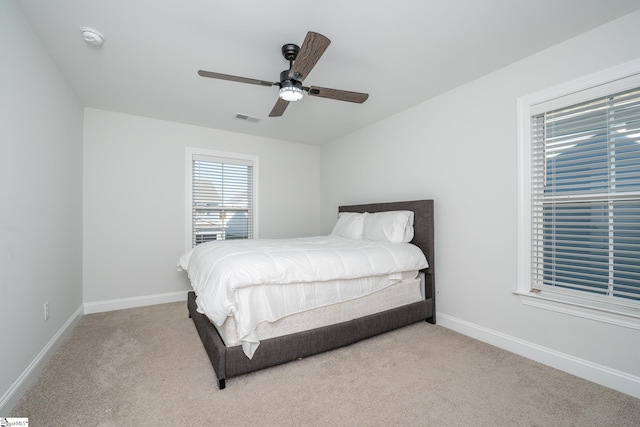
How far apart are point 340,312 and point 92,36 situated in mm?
2853

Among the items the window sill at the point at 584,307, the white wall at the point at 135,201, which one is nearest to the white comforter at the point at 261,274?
the window sill at the point at 584,307

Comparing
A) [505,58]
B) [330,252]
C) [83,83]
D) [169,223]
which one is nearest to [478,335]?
[330,252]

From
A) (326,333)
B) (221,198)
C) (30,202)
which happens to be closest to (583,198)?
(326,333)

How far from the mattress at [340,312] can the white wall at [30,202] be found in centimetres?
124

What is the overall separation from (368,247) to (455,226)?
955 mm

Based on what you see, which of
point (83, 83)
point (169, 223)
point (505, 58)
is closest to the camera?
point (505, 58)

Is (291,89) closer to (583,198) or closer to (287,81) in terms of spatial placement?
(287,81)

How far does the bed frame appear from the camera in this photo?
5.96 ft

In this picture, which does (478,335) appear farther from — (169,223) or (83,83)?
(83,83)

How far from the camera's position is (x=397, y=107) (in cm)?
332

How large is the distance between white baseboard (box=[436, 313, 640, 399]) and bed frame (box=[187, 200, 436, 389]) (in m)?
0.40

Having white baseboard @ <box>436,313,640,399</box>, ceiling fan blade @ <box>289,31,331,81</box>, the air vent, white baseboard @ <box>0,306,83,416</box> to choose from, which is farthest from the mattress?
the air vent

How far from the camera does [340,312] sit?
2.30m

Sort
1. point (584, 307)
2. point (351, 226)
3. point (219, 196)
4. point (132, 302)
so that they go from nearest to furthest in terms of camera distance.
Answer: point (584, 307)
point (132, 302)
point (351, 226)
point (219, 196)
